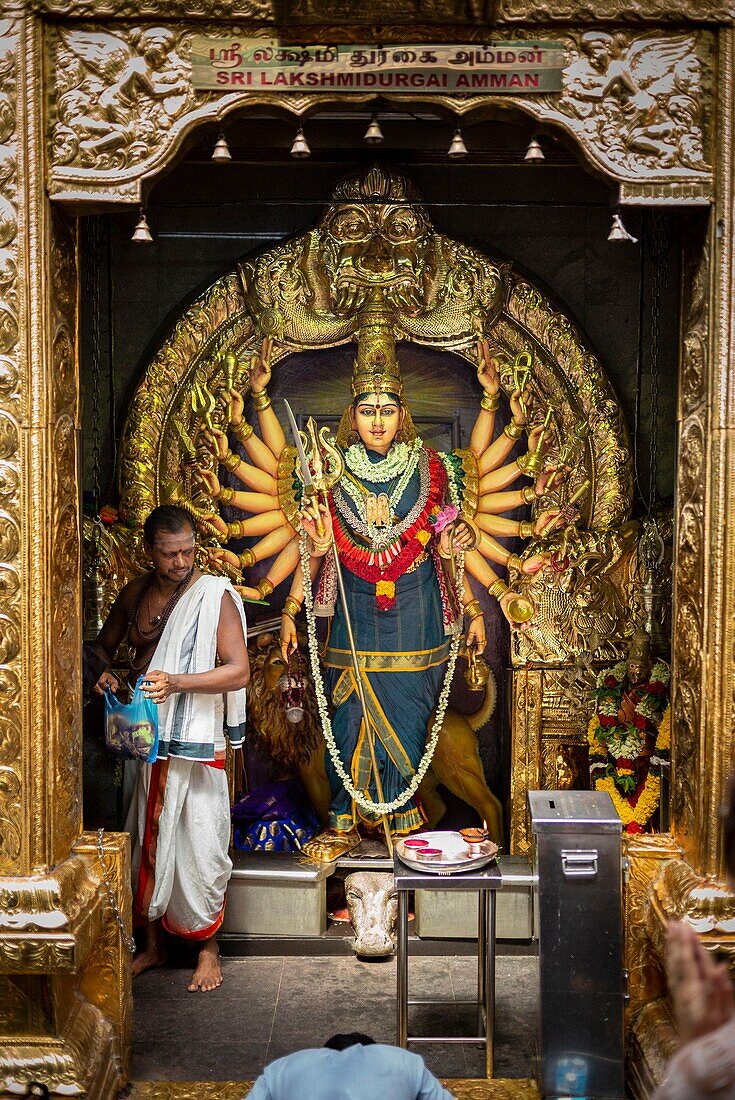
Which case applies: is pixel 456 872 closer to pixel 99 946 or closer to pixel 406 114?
pixel 99 946

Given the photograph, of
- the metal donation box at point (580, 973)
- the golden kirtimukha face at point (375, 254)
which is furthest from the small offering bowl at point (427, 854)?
the golden kirtimukha face at point (375, 254)

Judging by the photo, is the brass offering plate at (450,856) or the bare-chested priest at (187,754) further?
the bare-chested priest at (187,754)

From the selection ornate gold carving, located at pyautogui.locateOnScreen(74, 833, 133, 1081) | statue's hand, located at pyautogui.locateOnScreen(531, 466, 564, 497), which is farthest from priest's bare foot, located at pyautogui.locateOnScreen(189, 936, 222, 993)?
statue's hand, located at pyautogui.locateOnScreen(531, 466, 564, 497)

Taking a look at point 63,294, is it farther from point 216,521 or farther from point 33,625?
point 216,521

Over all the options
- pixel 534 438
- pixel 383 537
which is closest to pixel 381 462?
pixel 383 537

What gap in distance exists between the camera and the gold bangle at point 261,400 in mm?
6688

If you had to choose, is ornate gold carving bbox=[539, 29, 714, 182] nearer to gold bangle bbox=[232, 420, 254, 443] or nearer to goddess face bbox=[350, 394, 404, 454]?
goddess face bbox=[350, 394, 404, 454]

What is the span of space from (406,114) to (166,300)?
1.77 meters

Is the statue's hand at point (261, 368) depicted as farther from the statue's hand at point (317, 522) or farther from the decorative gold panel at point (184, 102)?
the decorative gold panel at point (184, 102)

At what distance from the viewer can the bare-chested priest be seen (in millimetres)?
5922

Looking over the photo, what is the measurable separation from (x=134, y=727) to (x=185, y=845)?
0.86 metres

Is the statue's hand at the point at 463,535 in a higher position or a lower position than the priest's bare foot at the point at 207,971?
higher

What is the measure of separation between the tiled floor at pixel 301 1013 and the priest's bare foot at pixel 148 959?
0.05 meters

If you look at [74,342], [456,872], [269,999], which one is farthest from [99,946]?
[74,342]
